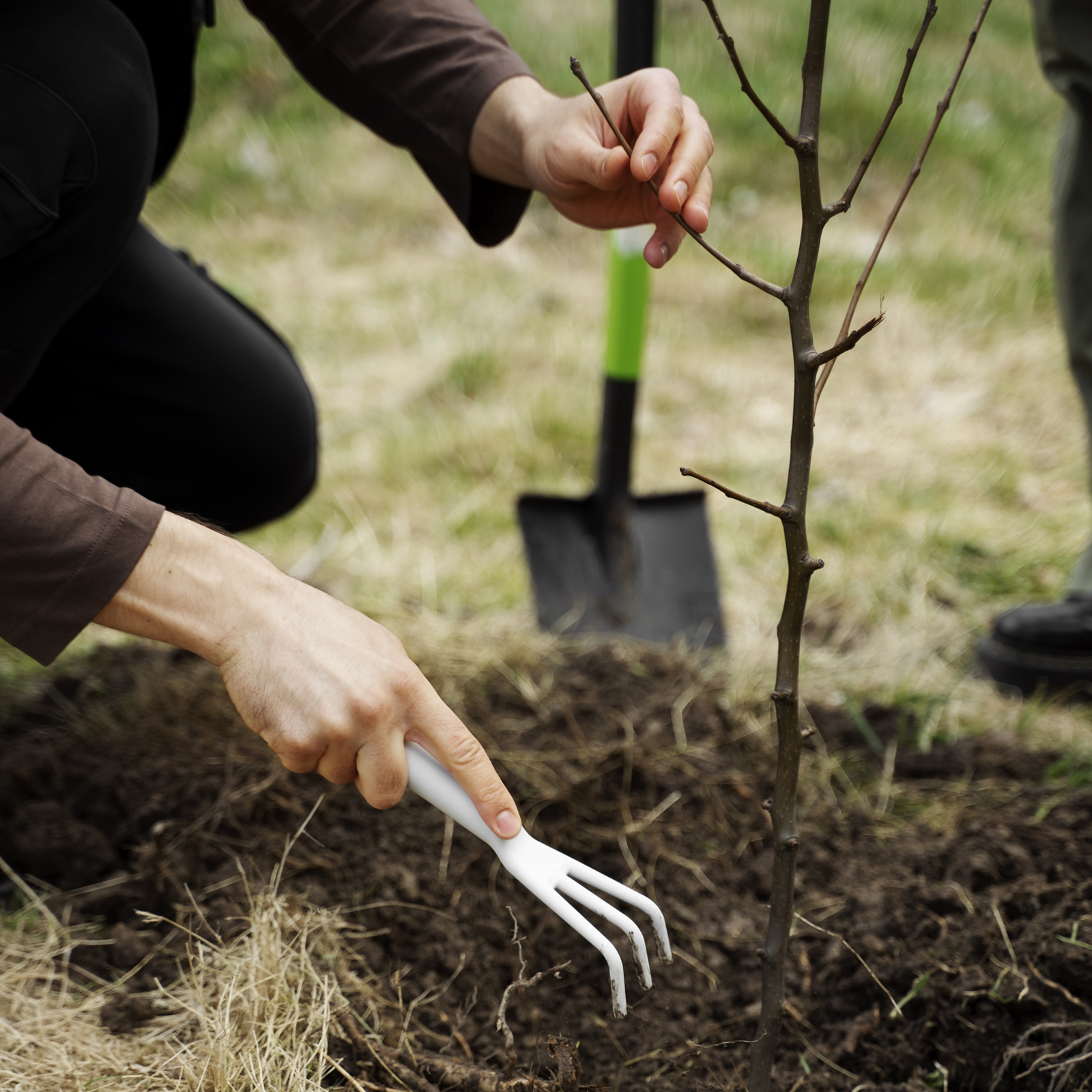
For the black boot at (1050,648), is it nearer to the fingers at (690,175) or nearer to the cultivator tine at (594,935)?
the fingers at (690,175)

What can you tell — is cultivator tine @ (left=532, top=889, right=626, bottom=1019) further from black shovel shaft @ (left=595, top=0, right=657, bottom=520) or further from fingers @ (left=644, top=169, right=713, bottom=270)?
black shovel shaft @ (left=595, top=0, right=657, bottom=520)

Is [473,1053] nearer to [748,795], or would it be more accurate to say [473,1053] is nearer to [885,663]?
[748,795]

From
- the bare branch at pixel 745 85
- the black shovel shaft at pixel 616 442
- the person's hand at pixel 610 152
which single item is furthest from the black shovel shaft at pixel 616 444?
the bare branch at pixel 745 85

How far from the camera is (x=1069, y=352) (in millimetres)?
1808

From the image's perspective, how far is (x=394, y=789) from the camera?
2.82ft

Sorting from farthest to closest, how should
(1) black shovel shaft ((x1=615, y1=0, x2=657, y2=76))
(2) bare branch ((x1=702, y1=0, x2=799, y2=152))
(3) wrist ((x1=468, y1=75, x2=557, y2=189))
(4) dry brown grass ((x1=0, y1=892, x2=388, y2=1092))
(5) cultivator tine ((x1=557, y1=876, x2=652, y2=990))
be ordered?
(1) black shovel shaft ((x1=615, y1=0, x2=657, y2=76)) < (3) wrist ((x1=468, y1=75, x2=557, y2=189)) < (4) dry brown grass ((x1=0, y1=892, x2=388, y2=1092)) < (5) cultivator tine ((x1=557, y1=876, x2=652, y2=990)) < (2) bare branch ((x1=702, y1=0, x2=799, y2=152))

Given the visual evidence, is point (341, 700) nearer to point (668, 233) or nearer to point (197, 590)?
point (197, 590)

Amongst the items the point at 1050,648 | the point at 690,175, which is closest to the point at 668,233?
the point at 690,175

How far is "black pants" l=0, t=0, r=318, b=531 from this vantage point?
110 cm

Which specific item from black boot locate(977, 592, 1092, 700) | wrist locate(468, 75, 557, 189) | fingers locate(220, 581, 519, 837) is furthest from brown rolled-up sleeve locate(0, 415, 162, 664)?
black boot locate(977, 592, 1092, 700)

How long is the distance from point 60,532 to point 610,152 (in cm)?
71

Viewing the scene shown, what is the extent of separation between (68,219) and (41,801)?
0.81 meters

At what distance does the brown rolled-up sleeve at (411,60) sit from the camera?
4.46 feet

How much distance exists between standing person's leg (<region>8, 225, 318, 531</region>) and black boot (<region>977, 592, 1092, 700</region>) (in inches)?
52.1
